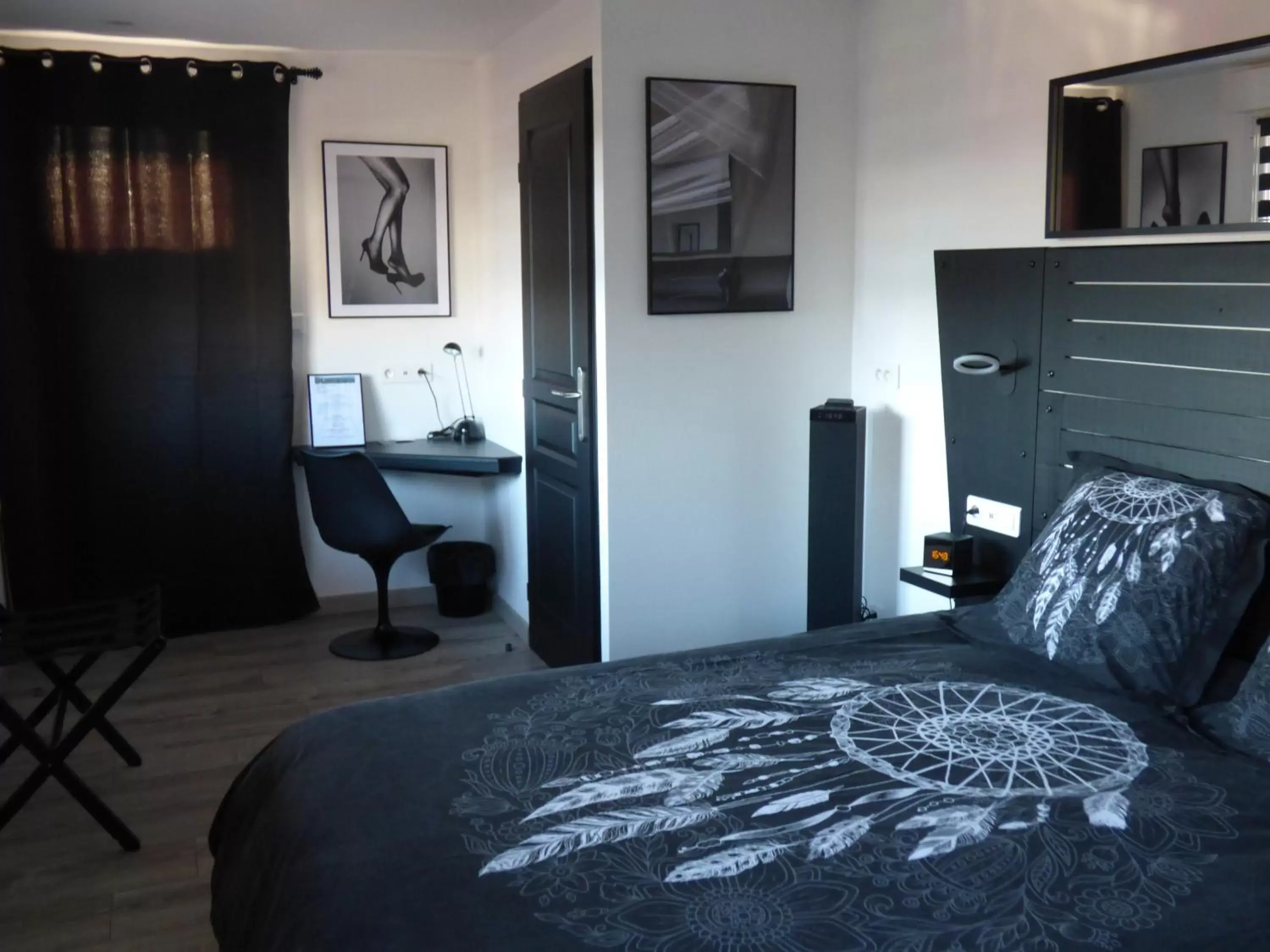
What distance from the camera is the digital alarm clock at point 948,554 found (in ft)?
11.4

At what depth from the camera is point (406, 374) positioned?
17.7ft

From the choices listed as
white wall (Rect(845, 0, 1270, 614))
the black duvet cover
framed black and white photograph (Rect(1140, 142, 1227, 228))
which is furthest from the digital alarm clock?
framed black and white photograph (Rect(1140, 142, 1227, 228))

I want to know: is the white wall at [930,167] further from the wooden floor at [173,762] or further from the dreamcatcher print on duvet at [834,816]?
the wooden floor at [173,762]

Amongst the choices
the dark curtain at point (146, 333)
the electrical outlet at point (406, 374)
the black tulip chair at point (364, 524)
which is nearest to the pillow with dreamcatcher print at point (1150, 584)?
the black tulip chair at point (364, 524)

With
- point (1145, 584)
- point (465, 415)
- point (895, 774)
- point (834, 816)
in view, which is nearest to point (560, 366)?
point (465, 415)

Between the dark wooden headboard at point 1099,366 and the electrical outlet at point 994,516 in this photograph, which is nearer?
the dark wooden headboard at point 1099,366

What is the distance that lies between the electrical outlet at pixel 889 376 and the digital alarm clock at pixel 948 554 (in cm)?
69

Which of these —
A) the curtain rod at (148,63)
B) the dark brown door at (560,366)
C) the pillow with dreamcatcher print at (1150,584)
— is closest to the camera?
the pillow with dreamcatcher print at (1150,584)

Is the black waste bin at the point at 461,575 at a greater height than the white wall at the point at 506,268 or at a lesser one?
lesser

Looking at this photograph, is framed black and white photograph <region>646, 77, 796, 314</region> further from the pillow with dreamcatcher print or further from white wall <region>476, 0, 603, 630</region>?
the pillow with dreamcatcher print

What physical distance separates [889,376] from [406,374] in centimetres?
238

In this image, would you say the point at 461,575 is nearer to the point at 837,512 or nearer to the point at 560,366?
the point at 560,366

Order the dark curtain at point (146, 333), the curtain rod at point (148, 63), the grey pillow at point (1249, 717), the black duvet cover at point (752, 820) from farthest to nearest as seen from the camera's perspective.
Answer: the dark curtain at point (146, 333) < the curtain rod at point (148, 63) < the grey pillow at point (1249, 717) < the black duvet cover at point (752, 820)

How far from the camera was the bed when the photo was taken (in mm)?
1758
